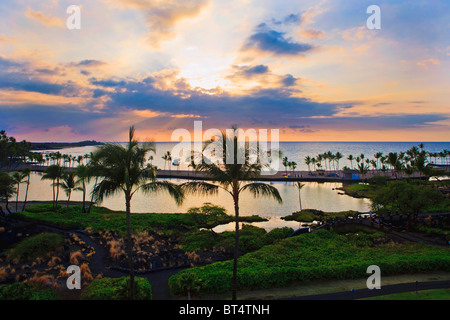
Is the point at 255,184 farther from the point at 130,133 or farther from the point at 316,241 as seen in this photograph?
the point at 316,241

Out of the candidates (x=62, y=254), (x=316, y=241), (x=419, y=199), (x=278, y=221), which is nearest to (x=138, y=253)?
(x=62, y=254)

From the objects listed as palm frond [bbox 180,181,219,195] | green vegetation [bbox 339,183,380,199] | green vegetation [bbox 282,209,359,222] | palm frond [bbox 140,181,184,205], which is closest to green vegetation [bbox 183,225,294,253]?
palm frond [bbox 180,181,219,195]

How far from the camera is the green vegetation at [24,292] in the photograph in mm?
14934

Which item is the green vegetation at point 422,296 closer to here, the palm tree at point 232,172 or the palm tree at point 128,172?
the palm tree at point 232,172

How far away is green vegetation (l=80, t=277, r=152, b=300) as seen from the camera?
53.4ft

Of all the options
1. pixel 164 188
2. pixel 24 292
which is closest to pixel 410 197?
pixel 164 188

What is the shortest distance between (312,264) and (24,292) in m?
19.8

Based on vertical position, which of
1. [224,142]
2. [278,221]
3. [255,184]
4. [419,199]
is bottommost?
[278,221]

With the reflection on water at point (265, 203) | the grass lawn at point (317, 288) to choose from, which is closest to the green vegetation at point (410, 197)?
the grass lawn at point (317, 288)

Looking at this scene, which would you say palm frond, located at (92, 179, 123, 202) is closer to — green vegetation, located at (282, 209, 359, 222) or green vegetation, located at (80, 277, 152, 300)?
green vegetation, located at (80, 277, 152, 300)

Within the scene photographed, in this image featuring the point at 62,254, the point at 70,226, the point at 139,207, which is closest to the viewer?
the point at 62,254

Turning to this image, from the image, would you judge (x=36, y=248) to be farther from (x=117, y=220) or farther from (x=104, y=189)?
(x=117, y=220)

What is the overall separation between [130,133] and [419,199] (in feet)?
110
